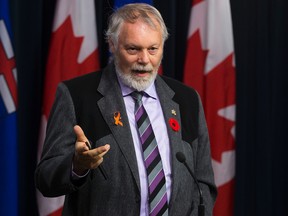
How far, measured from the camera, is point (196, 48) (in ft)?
10.5

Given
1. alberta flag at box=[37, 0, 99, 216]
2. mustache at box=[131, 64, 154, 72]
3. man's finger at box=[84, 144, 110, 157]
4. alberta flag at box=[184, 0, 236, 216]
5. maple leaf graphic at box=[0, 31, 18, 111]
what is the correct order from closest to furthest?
man's finger at box=[84, 144, 110, 157]
mustache at box=[131, 64, 154, 72]
maple leaf graphic at box=[0, 31, 18, 111]
alberta flag at box=[37, 0, 99, 216]
alberta flag at box=[184, 0, 236, 216]

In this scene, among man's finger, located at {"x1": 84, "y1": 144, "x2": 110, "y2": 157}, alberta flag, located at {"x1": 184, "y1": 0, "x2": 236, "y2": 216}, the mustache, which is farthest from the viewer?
alberta flag, located at {"x1": 184, "y1": 0, "x2": 236, "y2": 216}

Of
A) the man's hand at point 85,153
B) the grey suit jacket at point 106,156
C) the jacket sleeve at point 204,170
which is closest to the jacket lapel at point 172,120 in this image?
the grey suit jacket at point 106,156

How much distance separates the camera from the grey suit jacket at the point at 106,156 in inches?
75.7

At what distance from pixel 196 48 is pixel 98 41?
1.63ft

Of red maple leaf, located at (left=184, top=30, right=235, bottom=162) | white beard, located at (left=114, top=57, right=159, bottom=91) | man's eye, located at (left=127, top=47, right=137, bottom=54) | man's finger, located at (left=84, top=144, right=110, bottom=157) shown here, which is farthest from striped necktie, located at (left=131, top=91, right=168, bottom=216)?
red maple leaf, located at (left=184, top=30, right=235, bottom=162)

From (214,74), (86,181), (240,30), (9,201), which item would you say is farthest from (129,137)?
(240,30)

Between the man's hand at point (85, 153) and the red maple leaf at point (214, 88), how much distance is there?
1.51m

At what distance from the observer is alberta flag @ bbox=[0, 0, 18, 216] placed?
2840mm

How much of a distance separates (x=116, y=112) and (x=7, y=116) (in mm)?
991

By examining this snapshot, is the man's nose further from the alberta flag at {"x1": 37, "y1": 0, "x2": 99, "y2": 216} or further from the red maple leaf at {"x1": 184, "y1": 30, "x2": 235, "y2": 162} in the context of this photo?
the red maple leaf at {"x1": 184, "y1": 30, "x2": 235, "y2": 162}

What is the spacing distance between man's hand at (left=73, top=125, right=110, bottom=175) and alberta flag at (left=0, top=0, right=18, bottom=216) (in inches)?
45.0

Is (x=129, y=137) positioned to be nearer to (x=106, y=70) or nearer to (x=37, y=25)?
(x=106, y=70)

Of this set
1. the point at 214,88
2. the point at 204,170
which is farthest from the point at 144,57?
the point at 214,88
